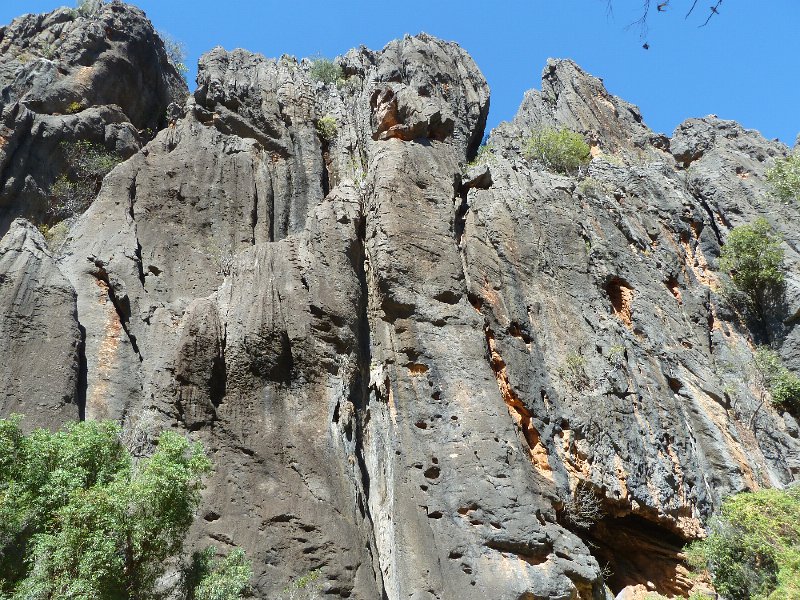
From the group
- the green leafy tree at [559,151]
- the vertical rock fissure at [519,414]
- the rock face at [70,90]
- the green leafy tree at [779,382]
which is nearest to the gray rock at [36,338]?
the rock face at [70,90]

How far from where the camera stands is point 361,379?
15.6 meters

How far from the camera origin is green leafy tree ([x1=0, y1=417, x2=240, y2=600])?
9508mm

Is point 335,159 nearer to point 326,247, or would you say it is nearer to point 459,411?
point 326,247

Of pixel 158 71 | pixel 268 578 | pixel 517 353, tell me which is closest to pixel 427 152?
pixel 517 353

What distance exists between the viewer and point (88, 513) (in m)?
9.72

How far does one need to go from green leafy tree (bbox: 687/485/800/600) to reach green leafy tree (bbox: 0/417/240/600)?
1139cm

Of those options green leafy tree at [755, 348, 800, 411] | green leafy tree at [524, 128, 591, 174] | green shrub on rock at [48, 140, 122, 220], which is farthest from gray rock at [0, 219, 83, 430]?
green leafy tree at [524, 128, 591, 174]

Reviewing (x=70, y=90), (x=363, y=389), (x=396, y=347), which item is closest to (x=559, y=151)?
(x=396, y=347)

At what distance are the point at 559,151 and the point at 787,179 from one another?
28.1 ft

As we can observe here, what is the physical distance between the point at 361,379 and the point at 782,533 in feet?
31.1

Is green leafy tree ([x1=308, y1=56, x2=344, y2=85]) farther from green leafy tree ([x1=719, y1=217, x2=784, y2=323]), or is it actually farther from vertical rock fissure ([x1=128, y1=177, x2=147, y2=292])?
green leafy tree ([x1=719, y1=217, x2=784, y2=323])

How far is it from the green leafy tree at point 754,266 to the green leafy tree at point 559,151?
263 inches

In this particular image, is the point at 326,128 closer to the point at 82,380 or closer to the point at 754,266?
the point at 82,380

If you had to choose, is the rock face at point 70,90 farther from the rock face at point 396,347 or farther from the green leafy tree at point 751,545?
the green leafy tree at point 751,545
